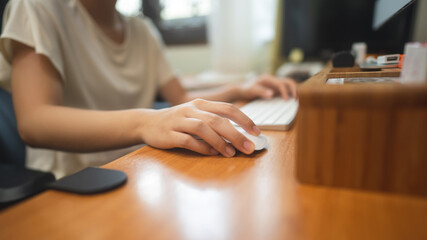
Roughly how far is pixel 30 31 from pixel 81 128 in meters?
0.28

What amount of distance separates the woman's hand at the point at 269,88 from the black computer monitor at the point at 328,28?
76 centimetres

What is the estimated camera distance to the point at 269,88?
79 centimetres

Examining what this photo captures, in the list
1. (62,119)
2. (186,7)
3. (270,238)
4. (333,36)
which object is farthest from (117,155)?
(186,7)

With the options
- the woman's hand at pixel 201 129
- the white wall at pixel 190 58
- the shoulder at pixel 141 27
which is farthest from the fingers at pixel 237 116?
the white wall at pixel 190 58

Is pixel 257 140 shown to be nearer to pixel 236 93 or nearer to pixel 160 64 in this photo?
pixel 236 93

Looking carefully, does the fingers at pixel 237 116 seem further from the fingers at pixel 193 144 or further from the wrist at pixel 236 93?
the wrist at pixel 236 93

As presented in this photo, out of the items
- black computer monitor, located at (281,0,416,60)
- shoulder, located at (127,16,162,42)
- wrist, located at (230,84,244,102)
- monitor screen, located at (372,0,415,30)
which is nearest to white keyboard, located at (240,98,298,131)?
wrist, located at (230,84,244,102)

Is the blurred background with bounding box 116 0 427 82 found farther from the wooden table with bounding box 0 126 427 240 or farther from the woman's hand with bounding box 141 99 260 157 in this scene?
the wooden table with bounding box 0 126 427 240

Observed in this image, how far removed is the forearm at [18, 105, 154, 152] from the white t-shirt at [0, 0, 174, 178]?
15 centimetres

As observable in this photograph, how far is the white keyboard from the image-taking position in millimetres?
468

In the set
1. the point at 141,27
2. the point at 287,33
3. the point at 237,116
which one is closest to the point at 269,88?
the point at 237,116

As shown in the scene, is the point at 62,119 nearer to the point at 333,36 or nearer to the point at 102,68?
the point at 102,68

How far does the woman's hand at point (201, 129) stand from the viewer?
353mm

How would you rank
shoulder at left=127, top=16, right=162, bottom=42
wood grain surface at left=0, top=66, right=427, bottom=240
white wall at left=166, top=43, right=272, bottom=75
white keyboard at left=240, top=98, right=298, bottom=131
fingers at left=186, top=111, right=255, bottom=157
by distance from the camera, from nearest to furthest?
wood grain surface at left=0, top=66, right=427, bottom=240 < fingers at left=186, top=111, right=255, bottom=157 < white keyboard at left=240, top=98, right=298, bottom=131 < shoulder at left=127, top=16, right=162, bottom=42 < white wall at left=166, top=43, right=272, bottom=75
